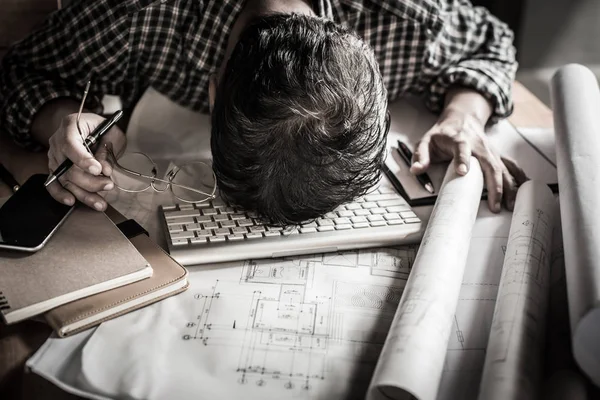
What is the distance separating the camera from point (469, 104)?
112 cm

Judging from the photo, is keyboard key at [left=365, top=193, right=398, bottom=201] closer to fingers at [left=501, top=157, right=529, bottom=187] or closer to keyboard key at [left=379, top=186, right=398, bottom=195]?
keyboard key at [left=379, top=186, right=398, bottom=195]

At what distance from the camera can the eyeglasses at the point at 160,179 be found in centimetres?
88

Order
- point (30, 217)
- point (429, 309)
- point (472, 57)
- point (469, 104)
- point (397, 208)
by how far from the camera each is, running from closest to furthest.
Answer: point (429, 309), point (30, 217), point (397, 208), point (469, 104), point (472, 57)

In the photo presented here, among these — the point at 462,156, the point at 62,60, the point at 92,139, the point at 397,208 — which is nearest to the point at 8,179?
the point at 92,139

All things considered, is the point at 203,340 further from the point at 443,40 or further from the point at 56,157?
the point at 443,40

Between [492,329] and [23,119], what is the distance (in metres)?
0.83

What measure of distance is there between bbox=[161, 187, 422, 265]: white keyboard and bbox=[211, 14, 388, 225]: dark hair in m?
0.03

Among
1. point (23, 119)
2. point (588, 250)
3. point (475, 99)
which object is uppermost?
point (588, 250)

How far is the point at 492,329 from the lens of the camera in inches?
25.7

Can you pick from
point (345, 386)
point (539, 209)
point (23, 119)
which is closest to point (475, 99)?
point (539, 209)

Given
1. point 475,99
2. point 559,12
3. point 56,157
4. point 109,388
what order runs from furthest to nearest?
point 559,12, point 475,99, point 56,157, point 109,388

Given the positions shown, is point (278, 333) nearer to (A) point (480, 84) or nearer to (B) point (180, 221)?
(B) point (180, 221)

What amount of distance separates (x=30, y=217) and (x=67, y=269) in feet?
0.43

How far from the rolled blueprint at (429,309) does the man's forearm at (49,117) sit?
66cm
